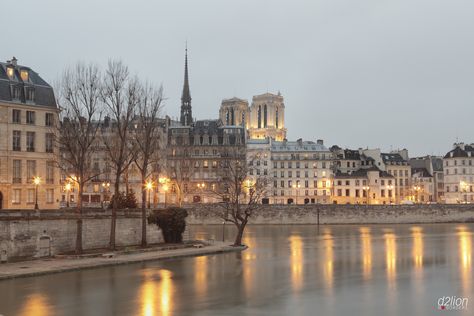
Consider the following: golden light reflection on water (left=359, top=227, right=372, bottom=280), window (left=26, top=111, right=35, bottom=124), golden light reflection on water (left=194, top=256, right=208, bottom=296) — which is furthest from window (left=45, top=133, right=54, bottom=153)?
golden light reflection on water (left=359, top=227, right=372, bottom=280)

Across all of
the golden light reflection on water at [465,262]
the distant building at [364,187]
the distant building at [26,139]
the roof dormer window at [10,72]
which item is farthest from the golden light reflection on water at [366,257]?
the distant building at [364,187]

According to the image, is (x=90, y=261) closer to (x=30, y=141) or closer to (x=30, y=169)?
(x=30, y=169)

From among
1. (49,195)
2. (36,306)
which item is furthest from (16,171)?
(36,306)

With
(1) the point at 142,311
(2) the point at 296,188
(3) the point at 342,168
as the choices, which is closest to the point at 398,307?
(1) the point at 142,311

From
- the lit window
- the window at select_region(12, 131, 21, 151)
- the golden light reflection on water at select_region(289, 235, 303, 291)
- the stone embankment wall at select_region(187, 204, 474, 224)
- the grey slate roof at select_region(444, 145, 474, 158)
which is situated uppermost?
the lit window

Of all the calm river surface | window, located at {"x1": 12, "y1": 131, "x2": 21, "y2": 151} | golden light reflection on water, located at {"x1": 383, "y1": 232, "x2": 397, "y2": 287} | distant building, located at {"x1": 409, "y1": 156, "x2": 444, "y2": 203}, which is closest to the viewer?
the calm river surface

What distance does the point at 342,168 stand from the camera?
495ft

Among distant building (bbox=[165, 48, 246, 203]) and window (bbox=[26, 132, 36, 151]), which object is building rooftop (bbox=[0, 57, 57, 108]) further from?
distant building (bbox=[165, 48, 246, 203])

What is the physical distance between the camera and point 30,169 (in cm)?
5869

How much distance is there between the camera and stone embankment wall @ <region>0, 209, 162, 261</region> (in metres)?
42.9

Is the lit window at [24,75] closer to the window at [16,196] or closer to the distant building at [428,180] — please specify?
the window at [16,196]

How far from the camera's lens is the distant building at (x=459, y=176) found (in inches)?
5827

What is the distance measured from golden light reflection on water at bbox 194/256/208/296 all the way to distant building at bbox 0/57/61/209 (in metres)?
18.6

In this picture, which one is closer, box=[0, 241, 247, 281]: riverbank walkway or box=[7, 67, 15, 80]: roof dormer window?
box=[0, 241, 247, 281]: riverbank walkway
